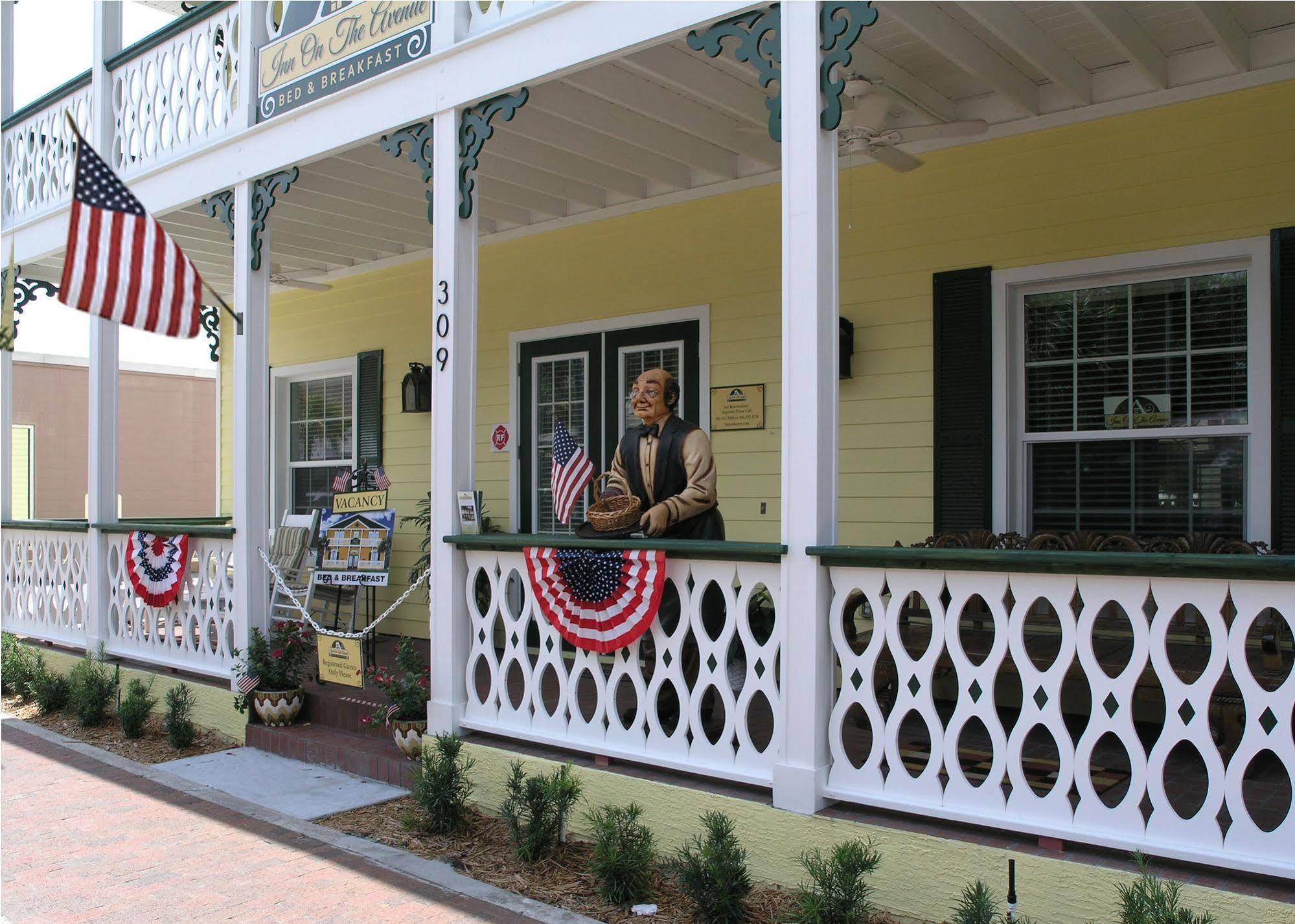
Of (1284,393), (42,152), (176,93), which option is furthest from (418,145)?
(42,152)

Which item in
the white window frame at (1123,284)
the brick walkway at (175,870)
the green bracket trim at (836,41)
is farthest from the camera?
the white window frame at (1123,284)

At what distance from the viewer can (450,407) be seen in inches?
222

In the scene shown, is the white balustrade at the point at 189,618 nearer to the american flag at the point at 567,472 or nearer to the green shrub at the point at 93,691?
the green shrub at the point at 93,691

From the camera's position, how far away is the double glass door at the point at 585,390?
7.60 metres

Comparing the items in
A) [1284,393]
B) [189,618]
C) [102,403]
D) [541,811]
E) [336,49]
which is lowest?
[541,811]

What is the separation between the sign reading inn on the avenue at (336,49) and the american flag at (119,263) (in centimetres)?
197

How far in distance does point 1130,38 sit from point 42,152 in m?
8.49

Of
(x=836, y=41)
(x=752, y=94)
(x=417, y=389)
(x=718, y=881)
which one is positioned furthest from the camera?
(x=417, y=389)

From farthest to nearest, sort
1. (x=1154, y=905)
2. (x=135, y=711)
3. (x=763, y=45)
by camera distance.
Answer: (x=135, y=711), (x=763, y=45), (x=1154, y=905)

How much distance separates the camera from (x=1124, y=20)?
15.7ft

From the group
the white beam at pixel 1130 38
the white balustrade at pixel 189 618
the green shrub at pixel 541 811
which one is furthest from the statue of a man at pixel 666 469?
the white balustrade at pixel 189 618

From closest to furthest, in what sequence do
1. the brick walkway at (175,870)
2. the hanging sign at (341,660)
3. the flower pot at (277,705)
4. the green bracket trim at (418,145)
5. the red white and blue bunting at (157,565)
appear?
the brick walkway at (175,870), the green bracket trim at (418,145), the hanging sign at (341,660), the flower pot at (277,705), the red white and blue bunting at (157,565)

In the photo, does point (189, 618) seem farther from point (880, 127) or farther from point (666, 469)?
point (880, 127)

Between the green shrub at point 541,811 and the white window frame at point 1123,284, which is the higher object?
the white window frame at point 1123,284
